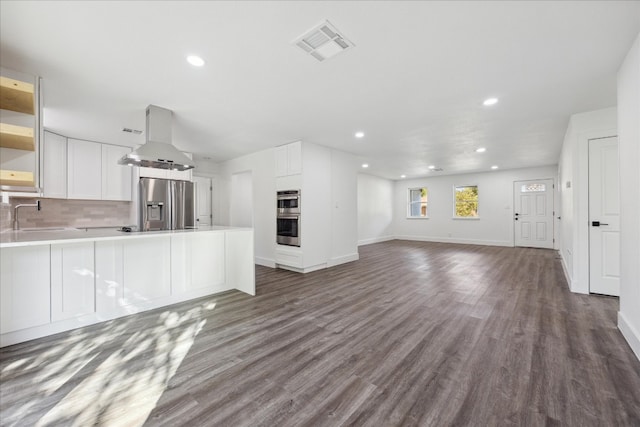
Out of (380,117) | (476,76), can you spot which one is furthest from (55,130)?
(476,76)

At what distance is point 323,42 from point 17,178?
9.69 ft

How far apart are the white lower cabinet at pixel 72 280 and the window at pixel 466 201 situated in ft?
33.1

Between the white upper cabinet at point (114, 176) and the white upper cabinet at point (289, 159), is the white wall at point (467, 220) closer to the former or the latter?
the white upper cabinet at point (289, 159)

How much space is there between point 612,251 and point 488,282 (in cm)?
154

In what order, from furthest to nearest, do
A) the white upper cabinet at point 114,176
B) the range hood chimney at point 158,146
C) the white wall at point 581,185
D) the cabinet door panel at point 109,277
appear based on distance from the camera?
the white upper cabinet at point 114,176, the white wall at point 581,185, the range hood chimney at point 158,146, the cabinet door panel at point 109,277

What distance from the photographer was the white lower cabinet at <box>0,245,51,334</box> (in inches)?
87.9

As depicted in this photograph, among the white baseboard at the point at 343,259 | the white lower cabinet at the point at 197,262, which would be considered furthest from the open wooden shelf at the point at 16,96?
the white baseboard at the point at 343,259

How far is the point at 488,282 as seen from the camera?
4.22 meters

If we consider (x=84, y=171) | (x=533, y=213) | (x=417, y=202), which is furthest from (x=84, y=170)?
(x=533, y=213)

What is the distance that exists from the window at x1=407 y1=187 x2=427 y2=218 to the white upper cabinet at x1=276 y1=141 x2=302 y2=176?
6.89 m

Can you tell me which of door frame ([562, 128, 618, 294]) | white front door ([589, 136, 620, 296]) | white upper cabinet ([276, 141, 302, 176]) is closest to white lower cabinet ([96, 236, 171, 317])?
white upper cabinet ([276, 141, 302, 176])

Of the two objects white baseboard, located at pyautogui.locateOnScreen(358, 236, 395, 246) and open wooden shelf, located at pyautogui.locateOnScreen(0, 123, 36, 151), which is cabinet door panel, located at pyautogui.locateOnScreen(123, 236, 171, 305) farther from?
white baseboard, located at pyautogui.locateOnScreen(358, 236, 395, 246)

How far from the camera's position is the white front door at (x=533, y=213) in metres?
7.68

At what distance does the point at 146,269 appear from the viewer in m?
3.02
